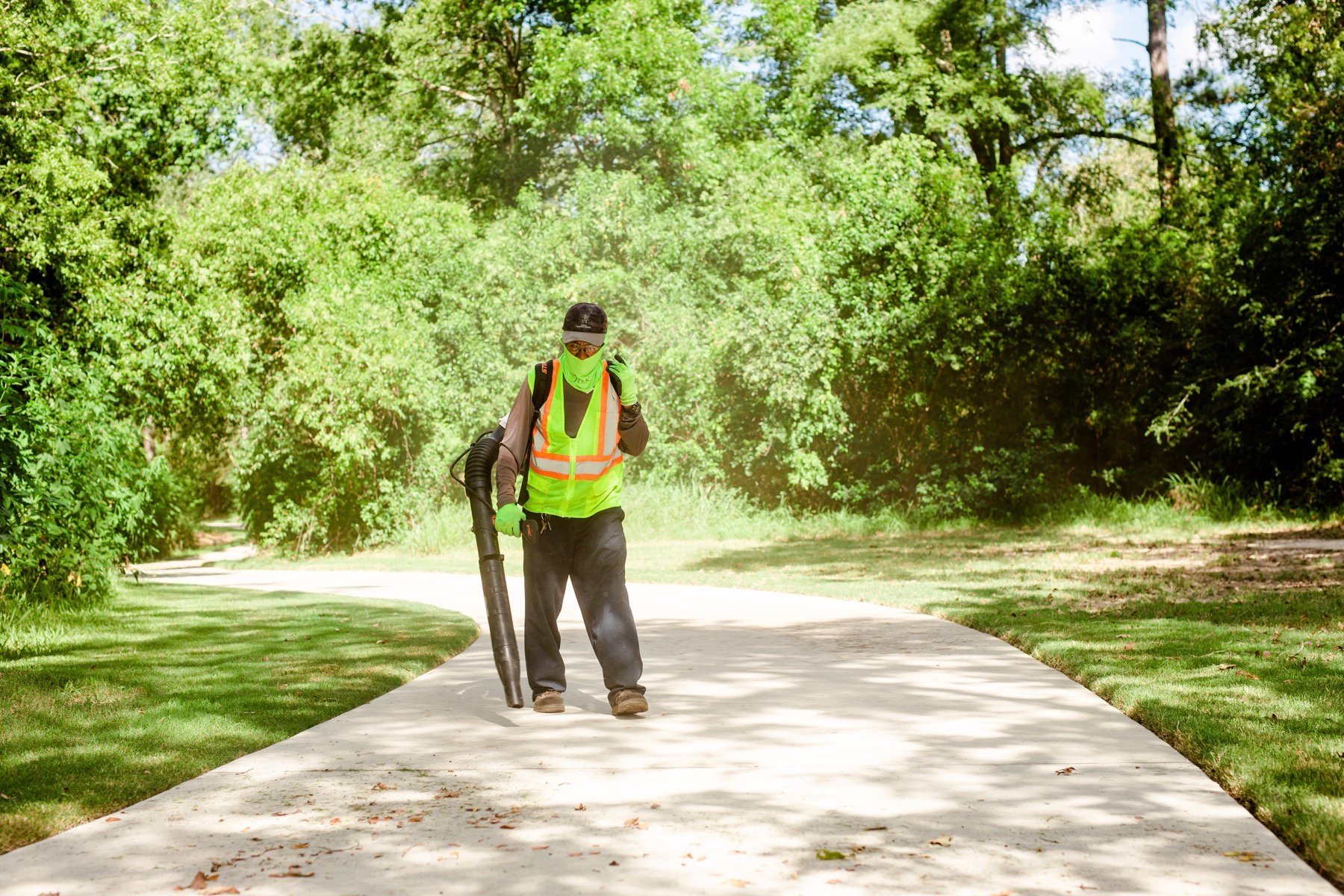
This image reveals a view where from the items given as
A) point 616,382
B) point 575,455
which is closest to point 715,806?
point 575,455

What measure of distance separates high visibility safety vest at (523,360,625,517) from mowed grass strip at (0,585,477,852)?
1.76 metres

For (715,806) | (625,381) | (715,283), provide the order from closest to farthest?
(715,806), (625,381), (715,283)

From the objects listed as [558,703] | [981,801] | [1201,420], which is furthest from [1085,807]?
[1201,420]

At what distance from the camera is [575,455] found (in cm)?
729

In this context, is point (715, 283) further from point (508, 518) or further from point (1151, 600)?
point (508, 518)

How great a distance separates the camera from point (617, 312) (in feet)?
86.3

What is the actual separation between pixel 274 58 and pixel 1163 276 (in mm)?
26656

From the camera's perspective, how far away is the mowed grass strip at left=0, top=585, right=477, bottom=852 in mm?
5723

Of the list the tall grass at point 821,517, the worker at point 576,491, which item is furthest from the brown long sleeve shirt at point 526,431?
the tall grass at point 821,517

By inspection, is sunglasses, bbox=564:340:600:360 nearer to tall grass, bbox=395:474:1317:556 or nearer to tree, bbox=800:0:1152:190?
tall grass, bbox=395:474:1317:556

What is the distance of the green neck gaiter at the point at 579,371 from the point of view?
7293 mm

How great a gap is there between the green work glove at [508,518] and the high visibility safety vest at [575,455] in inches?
10.8

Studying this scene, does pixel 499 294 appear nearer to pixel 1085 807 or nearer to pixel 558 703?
pixel 558 703

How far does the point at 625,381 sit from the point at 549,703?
5.82 feet
